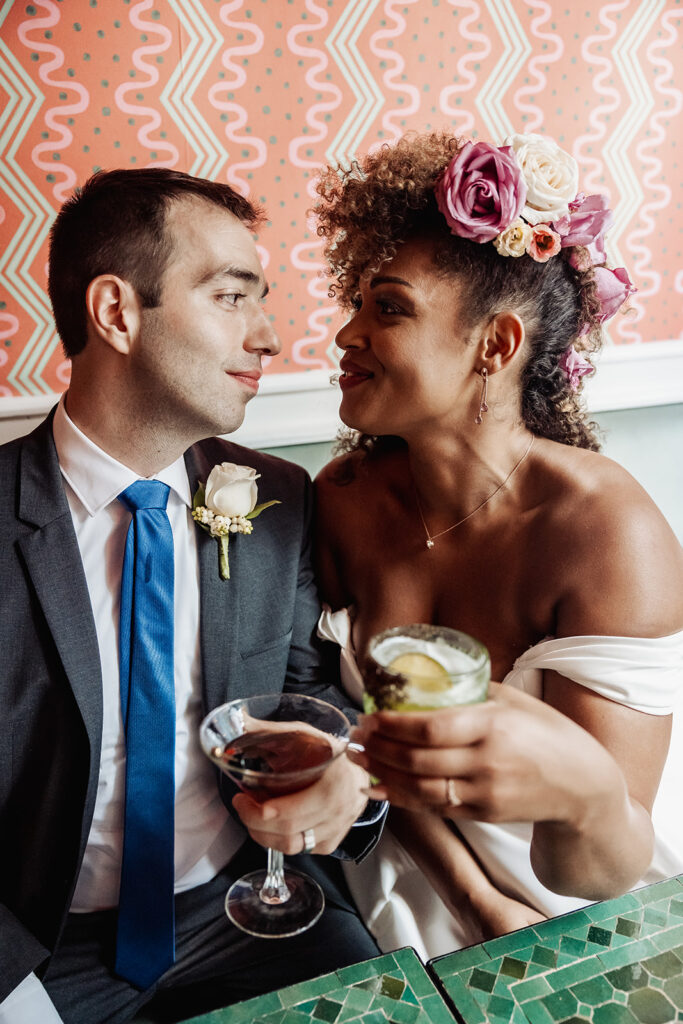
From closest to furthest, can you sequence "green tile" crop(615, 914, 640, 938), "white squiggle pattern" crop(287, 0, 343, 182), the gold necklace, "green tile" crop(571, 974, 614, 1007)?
"green tile" crop(571, 974, 614, 1007), "green tile" crop(615, 914, 640, 938), the gold necklace, "white squiggle pattern" crop(287, 0, 343, 182)

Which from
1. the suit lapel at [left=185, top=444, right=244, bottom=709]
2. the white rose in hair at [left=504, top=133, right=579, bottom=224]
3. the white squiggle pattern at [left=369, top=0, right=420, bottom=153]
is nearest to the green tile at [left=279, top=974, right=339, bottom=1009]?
the suit lapel at [left=185, top=444, right=244, bottom=709]

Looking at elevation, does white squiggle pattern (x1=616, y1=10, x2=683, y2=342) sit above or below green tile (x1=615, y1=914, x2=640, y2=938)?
above

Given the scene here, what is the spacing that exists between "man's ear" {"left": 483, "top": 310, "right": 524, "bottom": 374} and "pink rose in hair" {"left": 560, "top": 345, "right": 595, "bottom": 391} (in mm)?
205

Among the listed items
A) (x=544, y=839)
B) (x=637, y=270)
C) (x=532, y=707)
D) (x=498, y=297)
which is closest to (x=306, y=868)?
(x=544, y=839)

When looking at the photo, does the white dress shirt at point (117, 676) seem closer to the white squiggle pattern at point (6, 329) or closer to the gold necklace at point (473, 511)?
the gold necklace at point (473, 511)

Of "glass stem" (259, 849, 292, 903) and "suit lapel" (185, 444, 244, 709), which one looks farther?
"suit lapel" (185, 444, 244, 709)

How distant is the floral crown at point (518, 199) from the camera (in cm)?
171

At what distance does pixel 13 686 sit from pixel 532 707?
1.00 meters

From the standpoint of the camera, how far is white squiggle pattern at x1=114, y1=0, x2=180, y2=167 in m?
2.42

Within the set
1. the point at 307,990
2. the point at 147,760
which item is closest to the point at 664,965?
the point at 307,990

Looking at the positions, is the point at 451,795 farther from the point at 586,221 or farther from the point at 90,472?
the point at 586,221

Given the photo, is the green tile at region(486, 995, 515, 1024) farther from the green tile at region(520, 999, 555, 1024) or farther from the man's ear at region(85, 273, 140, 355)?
the man's ear at region(85, 273, 140, 355)

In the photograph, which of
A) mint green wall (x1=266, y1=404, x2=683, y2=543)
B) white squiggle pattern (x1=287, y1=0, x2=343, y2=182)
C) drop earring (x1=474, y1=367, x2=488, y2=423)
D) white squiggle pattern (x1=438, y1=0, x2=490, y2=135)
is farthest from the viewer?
mint green wall (x1=266, y1=404, x2=683, y2=543)

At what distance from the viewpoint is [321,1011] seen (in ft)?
3.67
